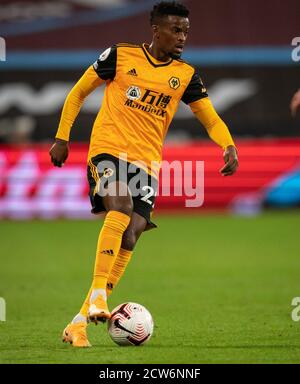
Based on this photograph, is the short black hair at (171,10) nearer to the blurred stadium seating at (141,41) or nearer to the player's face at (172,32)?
the player's face at (172,32)

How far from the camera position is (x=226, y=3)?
20.7 metres

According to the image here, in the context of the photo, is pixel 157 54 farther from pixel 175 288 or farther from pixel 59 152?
pixel 175 288

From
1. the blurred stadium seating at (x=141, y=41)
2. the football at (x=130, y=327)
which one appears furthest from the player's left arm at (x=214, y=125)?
the blurred stadium seating at (x=141, y=41)

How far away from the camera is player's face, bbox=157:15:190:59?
725 centimetres

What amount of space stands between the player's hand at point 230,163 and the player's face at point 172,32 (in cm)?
83

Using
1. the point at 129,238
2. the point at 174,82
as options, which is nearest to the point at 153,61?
the point at 174,82

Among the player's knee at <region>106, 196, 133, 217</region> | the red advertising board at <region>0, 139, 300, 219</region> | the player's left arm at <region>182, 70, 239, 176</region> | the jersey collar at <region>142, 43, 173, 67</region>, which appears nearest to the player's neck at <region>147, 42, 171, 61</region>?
the jersey collar at <region>142, 43, 173, 67</region>

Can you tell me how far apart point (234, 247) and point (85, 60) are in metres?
7.78

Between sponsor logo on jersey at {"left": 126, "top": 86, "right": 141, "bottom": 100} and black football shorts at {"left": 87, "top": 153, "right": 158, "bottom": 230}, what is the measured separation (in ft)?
1.56

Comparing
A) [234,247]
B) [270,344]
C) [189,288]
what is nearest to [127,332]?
[270,344]

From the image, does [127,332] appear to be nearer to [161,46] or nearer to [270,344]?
[270,344]

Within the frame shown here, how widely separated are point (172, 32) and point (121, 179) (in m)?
1.15

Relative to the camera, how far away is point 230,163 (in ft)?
23.6

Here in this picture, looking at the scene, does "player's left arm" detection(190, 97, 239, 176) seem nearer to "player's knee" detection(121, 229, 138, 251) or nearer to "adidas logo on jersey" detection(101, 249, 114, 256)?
"player's knee" detection(121, 229, 138, 251)
